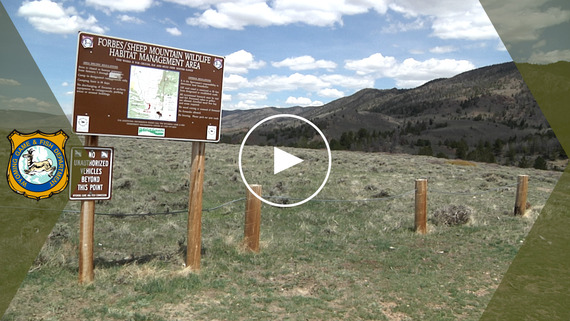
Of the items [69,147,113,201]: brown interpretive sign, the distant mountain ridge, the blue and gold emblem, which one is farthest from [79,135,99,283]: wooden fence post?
the distant mountain ridge

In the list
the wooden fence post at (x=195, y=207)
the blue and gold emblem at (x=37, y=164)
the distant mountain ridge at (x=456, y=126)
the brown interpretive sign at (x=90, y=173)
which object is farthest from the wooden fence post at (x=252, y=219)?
the distant mountain ridge at (x=456, y=126)

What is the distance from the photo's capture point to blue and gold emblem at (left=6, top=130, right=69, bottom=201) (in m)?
5.18

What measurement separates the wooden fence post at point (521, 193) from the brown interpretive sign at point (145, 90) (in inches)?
327

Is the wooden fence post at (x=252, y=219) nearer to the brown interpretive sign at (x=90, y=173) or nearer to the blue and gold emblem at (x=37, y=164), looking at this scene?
the brown interpretive sign at (x=90, y=173)

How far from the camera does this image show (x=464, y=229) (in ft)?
30.9

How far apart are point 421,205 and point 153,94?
589 cm

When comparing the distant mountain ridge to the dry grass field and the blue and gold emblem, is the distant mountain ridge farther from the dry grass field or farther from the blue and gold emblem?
the blue and gold emblem

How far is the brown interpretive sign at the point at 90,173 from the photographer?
539 centimetres

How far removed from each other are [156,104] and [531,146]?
64.1 m

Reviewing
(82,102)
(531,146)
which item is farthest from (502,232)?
(531,146)

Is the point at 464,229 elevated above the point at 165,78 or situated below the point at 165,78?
below

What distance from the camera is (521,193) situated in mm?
10727

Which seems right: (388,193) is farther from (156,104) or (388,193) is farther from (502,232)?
(156,104)

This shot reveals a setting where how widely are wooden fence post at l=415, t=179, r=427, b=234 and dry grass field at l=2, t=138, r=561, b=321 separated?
26 cm
